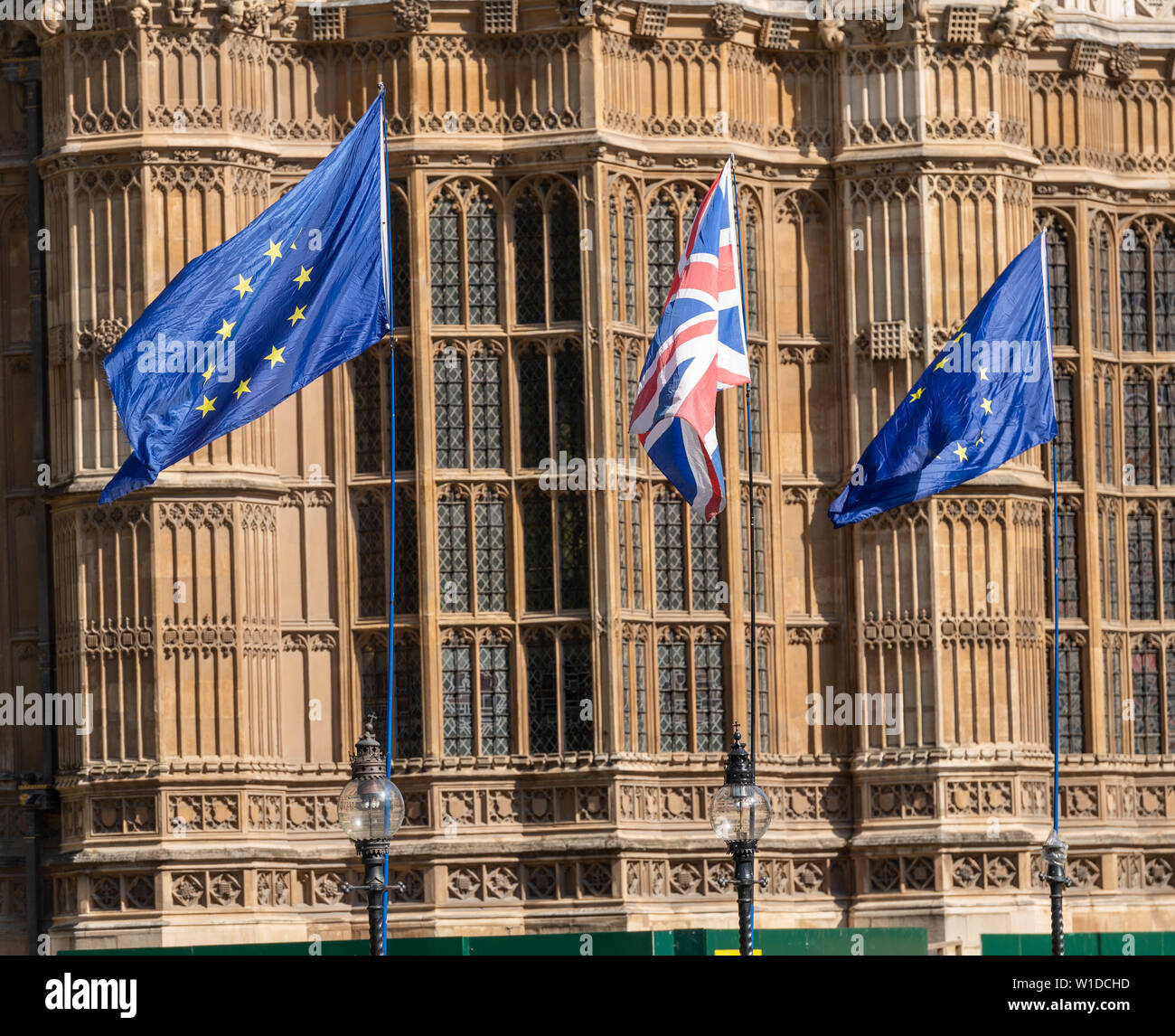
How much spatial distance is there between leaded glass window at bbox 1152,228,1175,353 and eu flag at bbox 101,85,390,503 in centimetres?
1518

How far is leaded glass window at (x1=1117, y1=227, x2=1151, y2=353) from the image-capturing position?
44.2m

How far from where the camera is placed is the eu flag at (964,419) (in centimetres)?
3697

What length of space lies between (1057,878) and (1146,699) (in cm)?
731

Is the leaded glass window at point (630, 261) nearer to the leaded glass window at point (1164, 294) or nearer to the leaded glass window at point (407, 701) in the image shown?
the leaded glass window at point (407, 701)

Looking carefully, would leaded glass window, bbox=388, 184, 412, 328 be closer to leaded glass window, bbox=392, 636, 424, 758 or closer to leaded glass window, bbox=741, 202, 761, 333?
leaded glass window, bbox=392, 636, 424, 758

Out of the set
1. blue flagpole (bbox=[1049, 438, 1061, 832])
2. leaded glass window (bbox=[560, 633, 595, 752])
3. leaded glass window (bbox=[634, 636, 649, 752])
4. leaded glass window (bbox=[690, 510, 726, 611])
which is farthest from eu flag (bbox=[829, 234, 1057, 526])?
leaded glass window (bbox=[560, 633, 595, 752])

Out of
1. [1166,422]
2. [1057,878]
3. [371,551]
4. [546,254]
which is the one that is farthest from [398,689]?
[1166,422]

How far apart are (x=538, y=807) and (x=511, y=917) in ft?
4.65

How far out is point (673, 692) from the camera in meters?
40.2

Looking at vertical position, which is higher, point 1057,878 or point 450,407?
point 450,407

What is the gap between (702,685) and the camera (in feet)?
132

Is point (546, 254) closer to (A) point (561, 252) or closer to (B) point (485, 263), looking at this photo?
(A) point (561, 252)

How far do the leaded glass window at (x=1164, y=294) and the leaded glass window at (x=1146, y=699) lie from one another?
435cm
